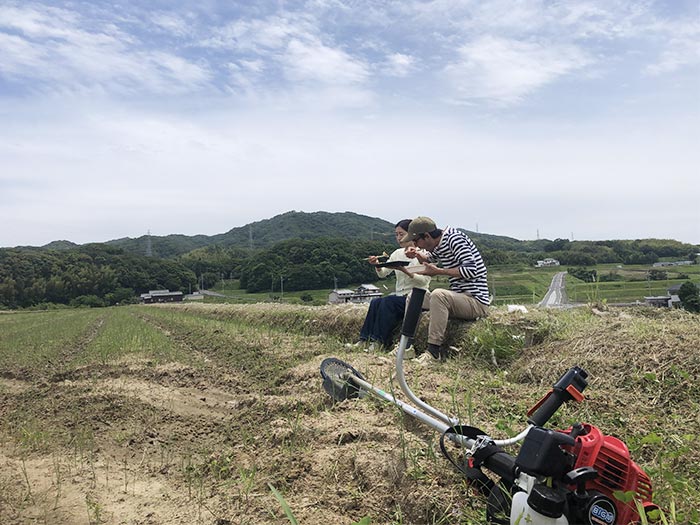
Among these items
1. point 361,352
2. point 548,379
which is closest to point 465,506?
point 548,379

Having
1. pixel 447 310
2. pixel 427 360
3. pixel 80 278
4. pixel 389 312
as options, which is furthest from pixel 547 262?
pixel 80 278

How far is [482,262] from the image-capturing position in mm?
5309

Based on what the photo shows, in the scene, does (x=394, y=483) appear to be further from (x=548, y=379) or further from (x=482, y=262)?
(x=482, y=262)

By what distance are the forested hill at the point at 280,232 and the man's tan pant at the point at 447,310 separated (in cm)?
6001

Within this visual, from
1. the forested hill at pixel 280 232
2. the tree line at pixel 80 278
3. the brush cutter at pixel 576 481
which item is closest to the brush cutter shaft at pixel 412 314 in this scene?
the brush cutter at pixel 576 481

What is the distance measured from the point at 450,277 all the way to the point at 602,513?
360 centimetres

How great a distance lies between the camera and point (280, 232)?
104000 mm

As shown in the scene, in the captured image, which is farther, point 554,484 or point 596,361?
point 596,361

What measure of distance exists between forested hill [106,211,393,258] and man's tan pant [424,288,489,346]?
6001 centimetres

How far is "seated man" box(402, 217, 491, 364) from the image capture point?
481 centimetres

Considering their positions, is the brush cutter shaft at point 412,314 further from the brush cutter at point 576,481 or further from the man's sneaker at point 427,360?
the man's sneaker at point 427,360

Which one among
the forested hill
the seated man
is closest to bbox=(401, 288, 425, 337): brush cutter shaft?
the seated man

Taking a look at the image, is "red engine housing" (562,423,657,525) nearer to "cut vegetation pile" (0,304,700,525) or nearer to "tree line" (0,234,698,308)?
"cut vegetation pile" (0,304,700,525)

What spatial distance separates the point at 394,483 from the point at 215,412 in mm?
2328
